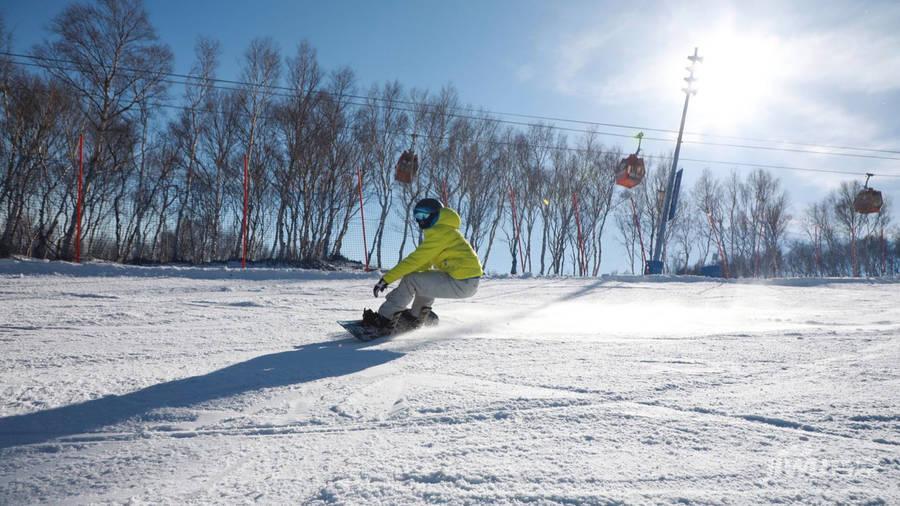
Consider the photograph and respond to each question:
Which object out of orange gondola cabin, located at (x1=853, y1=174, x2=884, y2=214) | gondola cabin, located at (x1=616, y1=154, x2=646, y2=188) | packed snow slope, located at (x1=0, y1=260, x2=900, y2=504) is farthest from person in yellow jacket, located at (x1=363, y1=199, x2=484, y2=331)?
orange gondola cabin, located at (x1=853, y1=174, x2=884, y2=214)

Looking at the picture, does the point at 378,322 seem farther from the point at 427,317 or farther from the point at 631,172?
the point at 631,172

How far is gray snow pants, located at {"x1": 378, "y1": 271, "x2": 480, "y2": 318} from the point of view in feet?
12.8

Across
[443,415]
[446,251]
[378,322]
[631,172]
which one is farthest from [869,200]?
[443,415]

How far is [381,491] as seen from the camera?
125 centimetres

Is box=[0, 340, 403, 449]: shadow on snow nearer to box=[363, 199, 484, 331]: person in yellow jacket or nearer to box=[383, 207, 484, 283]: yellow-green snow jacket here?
box=[363, 199, 484, 331]: person in yellow jacket

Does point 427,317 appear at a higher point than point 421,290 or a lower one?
lower

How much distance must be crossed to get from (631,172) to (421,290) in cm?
1800

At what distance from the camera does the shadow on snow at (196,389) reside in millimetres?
1658

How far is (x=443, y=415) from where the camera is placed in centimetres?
182

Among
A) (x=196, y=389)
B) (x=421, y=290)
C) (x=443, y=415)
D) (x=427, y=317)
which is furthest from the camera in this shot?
(x=427, y=317)

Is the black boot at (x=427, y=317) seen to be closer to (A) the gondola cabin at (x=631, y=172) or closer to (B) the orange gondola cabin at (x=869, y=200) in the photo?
(A) the gondola cabin at (x=631, y=172)

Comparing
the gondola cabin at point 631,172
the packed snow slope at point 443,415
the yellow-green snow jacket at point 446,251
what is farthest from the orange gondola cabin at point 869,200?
the yellow-green snow jacket at point 446,251

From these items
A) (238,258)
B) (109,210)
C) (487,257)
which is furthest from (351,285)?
(487,257)

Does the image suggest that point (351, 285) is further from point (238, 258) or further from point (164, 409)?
point (238, 258)
